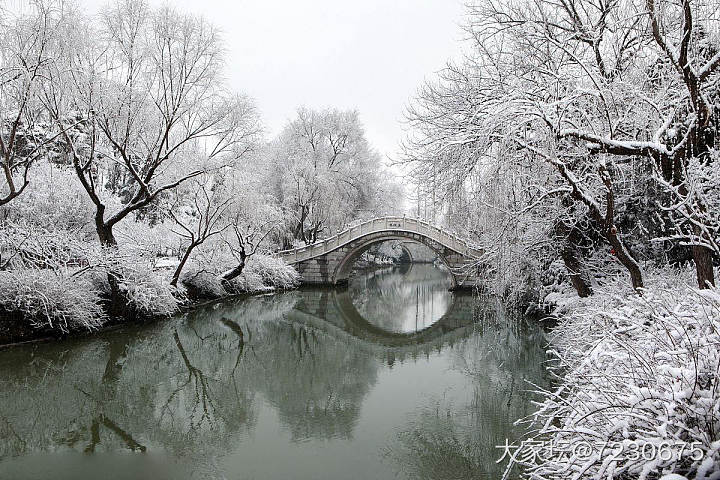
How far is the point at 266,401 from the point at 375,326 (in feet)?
22.2

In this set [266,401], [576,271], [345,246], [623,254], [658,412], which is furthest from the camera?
[345,246]

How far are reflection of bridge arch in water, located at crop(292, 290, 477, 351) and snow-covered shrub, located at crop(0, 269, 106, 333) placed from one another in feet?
17.8

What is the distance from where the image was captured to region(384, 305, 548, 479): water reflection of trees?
475cm

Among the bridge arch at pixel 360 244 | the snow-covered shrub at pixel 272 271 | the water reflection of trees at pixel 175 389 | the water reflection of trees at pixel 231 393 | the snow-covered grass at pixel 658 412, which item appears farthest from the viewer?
the bridge arch at pixel 360 244

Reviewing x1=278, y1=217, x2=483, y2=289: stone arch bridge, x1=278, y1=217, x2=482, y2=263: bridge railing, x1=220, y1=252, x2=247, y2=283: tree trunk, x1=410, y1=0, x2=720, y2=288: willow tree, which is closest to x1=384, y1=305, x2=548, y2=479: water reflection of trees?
x1=410, y1=0, x2=720, y2=288: willow tree

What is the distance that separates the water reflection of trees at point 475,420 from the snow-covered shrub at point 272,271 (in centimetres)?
1023

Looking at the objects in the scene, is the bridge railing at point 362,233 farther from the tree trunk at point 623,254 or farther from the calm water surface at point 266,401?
the tree trunk at point 623,254

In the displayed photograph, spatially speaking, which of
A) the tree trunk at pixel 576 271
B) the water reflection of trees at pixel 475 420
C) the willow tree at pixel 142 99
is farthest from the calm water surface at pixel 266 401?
the willow tree at pixel 142 99

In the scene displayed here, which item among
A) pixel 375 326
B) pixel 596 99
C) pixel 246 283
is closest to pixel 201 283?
pixel 246 283

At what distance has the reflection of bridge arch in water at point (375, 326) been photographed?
446 inches

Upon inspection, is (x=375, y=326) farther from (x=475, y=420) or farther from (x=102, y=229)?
(x=475, y=420)

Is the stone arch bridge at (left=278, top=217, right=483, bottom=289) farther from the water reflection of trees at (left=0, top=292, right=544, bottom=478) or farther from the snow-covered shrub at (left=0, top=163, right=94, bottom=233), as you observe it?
the snow-covered shrub at (left=0, top=163, right=94, bottom=233)

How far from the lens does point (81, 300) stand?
960cm

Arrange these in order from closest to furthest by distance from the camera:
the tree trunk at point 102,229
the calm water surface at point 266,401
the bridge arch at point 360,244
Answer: the calm water surface at point 266,401 < the tree trunk at point 102,229 < the bridge arch at point 360,244
